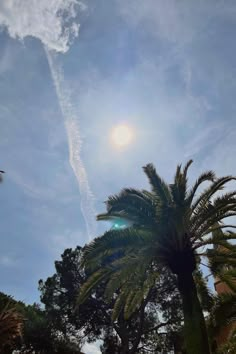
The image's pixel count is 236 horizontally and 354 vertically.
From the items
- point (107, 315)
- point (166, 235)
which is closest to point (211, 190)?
point (166, 235)

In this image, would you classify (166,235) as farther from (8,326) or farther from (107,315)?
(107,315)

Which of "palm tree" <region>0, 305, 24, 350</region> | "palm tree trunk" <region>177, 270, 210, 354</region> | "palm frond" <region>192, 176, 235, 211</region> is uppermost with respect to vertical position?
"palm frond" <region>192, 176, 235, 211</region>

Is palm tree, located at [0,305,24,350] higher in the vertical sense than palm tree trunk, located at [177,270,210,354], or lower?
higher

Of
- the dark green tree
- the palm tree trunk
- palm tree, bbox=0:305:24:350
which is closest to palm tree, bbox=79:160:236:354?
the palm tree trunk

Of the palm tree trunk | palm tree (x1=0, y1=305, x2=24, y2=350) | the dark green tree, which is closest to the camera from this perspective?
the palm tree trunk

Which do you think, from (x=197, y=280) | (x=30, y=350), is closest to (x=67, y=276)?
(x=30, y=350)

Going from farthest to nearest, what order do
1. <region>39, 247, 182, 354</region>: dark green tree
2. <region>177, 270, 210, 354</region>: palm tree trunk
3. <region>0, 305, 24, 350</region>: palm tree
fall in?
<region>39, 247, 182, 354</region>: dark green tree < <region>0, 305, 24, 350</region>: palm tree < <region>177, 270, 210, 354</region>: palm tree trunk

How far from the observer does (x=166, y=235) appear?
40.6 ft

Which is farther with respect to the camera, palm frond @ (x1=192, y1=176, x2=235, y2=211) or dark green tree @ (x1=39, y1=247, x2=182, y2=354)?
dark green tree @ (x1=39, y1=247, x2=182, y2=354)

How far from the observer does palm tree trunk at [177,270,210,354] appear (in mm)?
11172

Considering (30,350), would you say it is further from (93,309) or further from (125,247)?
(125,247)

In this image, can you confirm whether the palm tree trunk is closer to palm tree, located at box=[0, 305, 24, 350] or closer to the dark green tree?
palm tree, located at box=[0, 305, 24, 350]

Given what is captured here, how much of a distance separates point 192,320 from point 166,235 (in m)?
2.68

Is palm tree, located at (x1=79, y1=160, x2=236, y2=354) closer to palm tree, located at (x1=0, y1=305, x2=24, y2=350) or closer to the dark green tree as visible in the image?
palm tree, located at (x1=0, y1=305, x2=24, y2=350)
